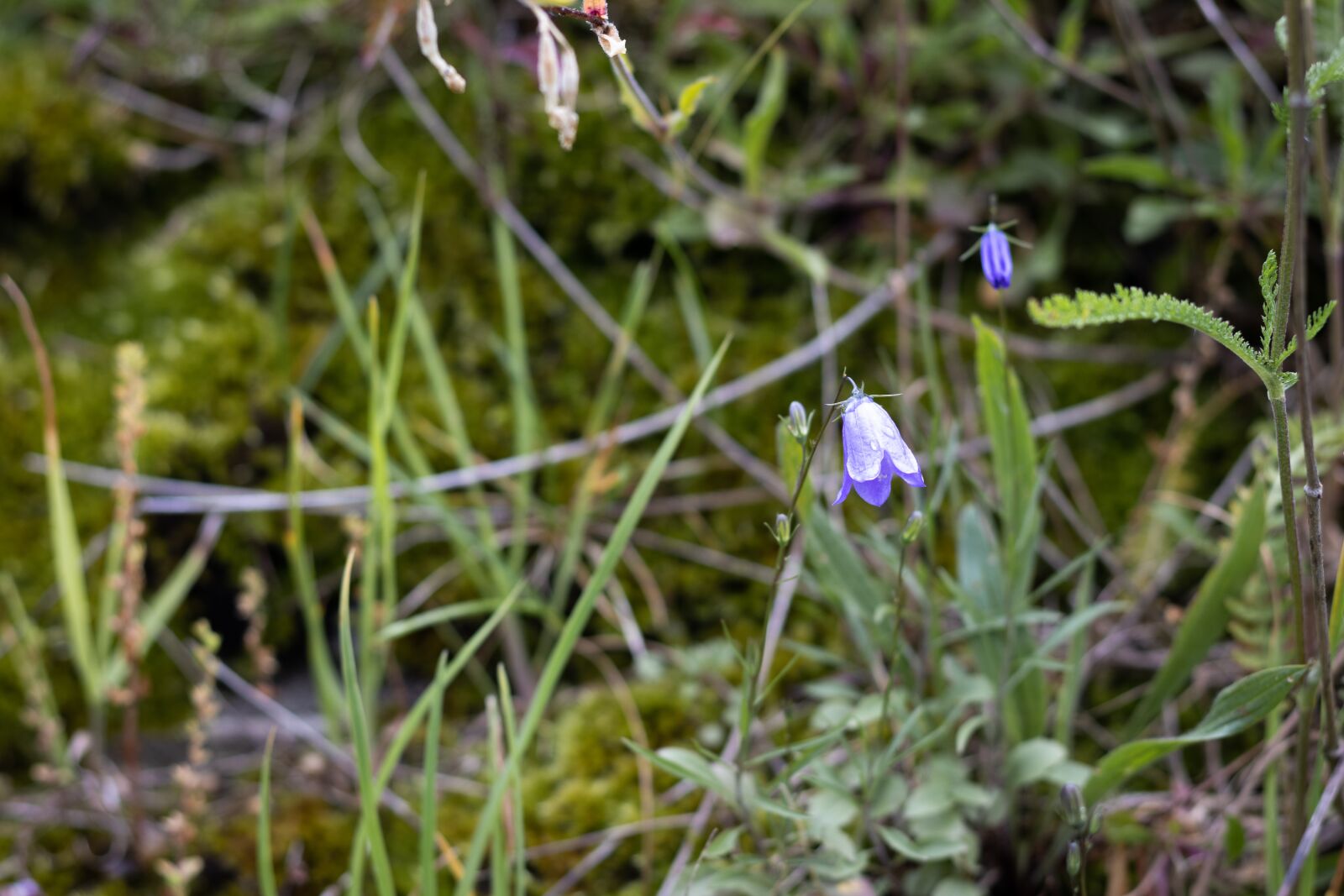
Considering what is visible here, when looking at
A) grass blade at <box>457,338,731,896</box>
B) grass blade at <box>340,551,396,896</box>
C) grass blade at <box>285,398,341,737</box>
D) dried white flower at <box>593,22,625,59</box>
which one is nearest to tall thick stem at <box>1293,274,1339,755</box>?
grass blade at <box>457,338,731,896</box>

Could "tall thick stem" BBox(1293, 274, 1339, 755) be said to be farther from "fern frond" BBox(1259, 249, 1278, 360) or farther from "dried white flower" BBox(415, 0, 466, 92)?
"dried white flower" BBox(415, 0, 466, 92)

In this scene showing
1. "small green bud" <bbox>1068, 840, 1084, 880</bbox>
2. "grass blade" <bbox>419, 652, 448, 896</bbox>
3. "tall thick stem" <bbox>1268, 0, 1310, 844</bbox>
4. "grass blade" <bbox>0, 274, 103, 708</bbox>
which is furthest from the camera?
"grass blade" <bbox>0, 274, 103, 708</bbox>

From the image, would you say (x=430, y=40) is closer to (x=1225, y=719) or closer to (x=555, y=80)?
(x=555, y=80)

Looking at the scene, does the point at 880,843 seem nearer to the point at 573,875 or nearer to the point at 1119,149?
the point at 573,875

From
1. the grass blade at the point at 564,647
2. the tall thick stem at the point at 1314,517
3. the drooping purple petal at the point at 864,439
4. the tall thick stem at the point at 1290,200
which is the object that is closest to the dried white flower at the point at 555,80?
the grass blade at the point at 564,647

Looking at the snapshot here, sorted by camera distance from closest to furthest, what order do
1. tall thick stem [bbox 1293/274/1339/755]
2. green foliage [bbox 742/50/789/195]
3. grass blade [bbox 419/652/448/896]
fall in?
tall thick stem [bbox 1293/274/1339/755] < grass blade [bbox 419/652/448/896] < green foliage [bbox 742/50/789/195]

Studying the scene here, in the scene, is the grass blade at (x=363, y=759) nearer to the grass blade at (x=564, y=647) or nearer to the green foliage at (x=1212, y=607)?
the grass blade at (x=564, y=647)

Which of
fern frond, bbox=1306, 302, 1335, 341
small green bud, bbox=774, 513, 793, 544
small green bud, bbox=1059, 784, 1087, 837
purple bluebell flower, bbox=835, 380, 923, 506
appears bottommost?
small green bud, bbox=1059, 784, 1087, 837
